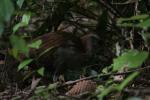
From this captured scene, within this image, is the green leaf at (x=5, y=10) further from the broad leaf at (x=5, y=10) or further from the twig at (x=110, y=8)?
the twig at (x=110, y=8)

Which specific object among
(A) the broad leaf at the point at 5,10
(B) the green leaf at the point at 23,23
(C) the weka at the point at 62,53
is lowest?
(C) the weka at the point at 62,53

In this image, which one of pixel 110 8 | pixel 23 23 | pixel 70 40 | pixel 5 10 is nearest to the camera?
pixel 5 10

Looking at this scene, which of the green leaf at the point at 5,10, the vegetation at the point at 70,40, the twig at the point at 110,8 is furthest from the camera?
the twig at the point at 110,8

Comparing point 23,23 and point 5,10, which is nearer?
point 5,10

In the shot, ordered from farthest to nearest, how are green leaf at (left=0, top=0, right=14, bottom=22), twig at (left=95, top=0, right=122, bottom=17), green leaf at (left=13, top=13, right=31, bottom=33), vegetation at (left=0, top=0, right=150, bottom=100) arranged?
twig at (left=95, top=0, right=122, bottom=17)
vegetation at (left=0, top=0, right=150, bottom=100)
green leaf at (left=13, top=13, right=31, bottom=33)
green leaf at (left=0, top=0, right=14, bottom=22)

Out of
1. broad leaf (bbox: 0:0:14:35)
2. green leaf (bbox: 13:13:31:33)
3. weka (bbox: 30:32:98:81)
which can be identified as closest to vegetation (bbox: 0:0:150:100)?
weka (bbox: 30:32:98:81)

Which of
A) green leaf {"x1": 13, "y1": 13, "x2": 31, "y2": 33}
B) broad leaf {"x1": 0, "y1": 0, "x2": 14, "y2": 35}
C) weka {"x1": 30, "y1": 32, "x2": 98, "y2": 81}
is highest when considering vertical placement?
broad leaf {"x1": 0, "y1": 0, "x2": 14, "y2": 35}

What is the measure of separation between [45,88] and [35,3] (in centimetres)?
118

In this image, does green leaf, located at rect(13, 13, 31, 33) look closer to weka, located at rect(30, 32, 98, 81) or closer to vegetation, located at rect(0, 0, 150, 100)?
vegetation, located at rect(0, 0, 150, 100)

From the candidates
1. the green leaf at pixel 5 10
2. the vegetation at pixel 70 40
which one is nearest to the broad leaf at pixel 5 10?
the green leaf at pixel 5 10

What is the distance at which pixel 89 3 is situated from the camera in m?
2.97

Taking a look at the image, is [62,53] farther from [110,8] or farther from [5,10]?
[5,10]

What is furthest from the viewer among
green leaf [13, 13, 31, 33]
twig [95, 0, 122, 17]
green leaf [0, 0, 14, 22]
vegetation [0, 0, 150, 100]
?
twig [95, 0, 122, 17]

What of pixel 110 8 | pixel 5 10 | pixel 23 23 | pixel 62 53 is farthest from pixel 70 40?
pixel 5 10
